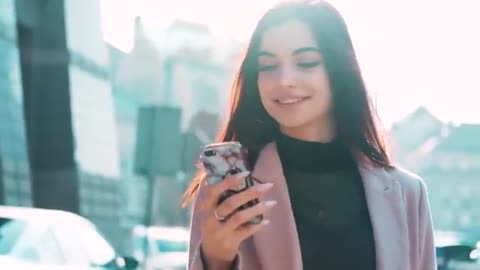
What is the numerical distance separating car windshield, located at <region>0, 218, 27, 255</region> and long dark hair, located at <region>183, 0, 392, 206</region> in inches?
238

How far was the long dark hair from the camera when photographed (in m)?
2.59

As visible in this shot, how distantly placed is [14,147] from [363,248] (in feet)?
53.1

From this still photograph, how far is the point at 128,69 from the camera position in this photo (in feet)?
220

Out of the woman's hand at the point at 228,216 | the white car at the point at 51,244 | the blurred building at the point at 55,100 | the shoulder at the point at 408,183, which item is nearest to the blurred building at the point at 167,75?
the blurred building at the point at 55,100

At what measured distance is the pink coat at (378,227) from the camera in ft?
8.13

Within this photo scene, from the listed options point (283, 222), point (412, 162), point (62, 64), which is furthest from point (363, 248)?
point (412, 162)

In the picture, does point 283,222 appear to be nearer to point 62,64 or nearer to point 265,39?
point 265,39

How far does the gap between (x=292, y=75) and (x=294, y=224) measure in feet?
0.96

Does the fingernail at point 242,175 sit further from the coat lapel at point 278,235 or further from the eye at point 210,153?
the coat lapel at point 278,235

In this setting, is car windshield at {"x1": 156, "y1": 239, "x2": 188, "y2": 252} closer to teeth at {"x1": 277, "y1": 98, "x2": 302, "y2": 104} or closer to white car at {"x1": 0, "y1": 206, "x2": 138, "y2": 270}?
white car at {"x1": 0, "y1": 206, "x2": 138, "y2": 270}

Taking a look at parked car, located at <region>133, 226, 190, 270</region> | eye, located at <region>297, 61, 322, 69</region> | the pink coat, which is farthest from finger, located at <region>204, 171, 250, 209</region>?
parked car, located at <region>133, 226, 190, 270</region>

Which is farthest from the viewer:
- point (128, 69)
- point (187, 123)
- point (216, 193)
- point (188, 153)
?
point (128, 69)

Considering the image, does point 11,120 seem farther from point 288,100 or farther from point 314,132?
point 288,100

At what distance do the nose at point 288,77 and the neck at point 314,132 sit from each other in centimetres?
14
